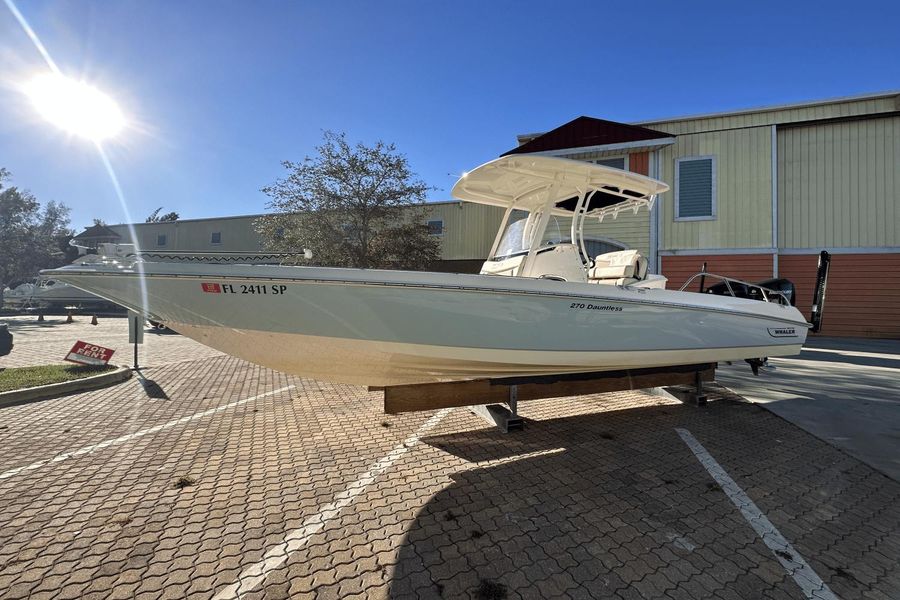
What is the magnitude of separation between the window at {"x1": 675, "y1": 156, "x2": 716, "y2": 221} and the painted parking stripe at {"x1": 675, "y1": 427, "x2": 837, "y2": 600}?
10445mm

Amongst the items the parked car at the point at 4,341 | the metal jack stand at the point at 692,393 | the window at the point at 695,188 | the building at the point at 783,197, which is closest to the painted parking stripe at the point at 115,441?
the metal jack stand at the point at 692,393

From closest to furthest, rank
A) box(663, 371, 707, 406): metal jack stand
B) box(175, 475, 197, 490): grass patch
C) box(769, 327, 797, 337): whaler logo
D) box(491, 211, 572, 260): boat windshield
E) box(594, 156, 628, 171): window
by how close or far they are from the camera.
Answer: box(175, 475, 197, 490): grass patch < box(491, 211, 572, 260): boat windshield < box(769, 327, 797, 337): whaler logo < box(663, 371, 707, 406): metal jack stand < box(594, 156, 628, 171): window

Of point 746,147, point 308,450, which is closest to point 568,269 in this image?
point 308,450

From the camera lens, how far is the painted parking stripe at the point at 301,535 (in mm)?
1770

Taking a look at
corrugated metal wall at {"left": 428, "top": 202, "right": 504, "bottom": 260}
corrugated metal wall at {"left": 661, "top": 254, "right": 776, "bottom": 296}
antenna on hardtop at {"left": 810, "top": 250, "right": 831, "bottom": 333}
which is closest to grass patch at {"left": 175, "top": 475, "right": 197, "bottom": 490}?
antenna on hardtop at {"left": 810, "top": 250, "right": 831, "bottom": 333}

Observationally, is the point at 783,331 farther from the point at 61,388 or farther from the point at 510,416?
the point at 61,388

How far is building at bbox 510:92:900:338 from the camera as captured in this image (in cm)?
1084

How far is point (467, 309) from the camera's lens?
300 centimetres

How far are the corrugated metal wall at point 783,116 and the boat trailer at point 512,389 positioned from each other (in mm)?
10072

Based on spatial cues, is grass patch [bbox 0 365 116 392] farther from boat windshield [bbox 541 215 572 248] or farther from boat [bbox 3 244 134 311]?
boat [bbox 3 244 134 311]

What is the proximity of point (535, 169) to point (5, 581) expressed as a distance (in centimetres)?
425

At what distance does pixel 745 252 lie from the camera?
445 inches

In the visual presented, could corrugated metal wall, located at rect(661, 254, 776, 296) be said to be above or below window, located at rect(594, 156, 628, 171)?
below

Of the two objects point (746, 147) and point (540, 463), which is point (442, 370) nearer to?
point (540, 463)
